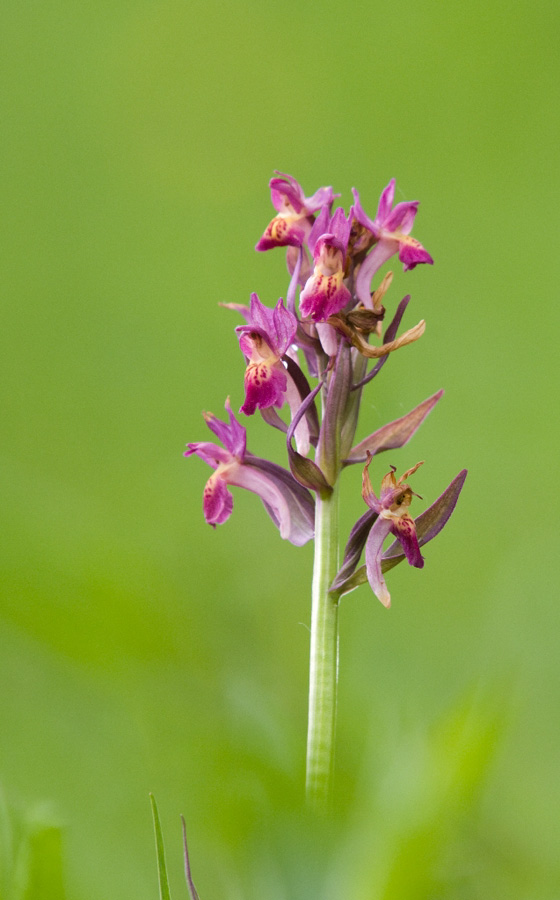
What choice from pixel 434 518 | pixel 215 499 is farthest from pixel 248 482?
pixel 434 518

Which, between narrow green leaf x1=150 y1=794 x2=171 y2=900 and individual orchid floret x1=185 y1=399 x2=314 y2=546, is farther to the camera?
individual orchid floret x1=185 y1=399 x2=314 y2=546

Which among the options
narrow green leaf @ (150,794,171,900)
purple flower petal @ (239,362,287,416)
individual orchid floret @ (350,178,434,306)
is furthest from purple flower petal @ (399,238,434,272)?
narrow green leaf @ (150,794,171,900)

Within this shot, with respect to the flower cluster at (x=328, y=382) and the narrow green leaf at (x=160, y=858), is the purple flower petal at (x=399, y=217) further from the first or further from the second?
the narrow green leaf at (x=160, y=858)

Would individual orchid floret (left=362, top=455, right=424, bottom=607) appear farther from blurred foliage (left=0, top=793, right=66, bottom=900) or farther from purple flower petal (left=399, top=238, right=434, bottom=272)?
blurred foliage (left=0, top=793, right=66, bottom=900)

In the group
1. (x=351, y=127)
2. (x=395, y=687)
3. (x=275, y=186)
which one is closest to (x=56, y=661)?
(x=395, y=687)

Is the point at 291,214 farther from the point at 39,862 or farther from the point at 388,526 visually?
the point at 39,862
